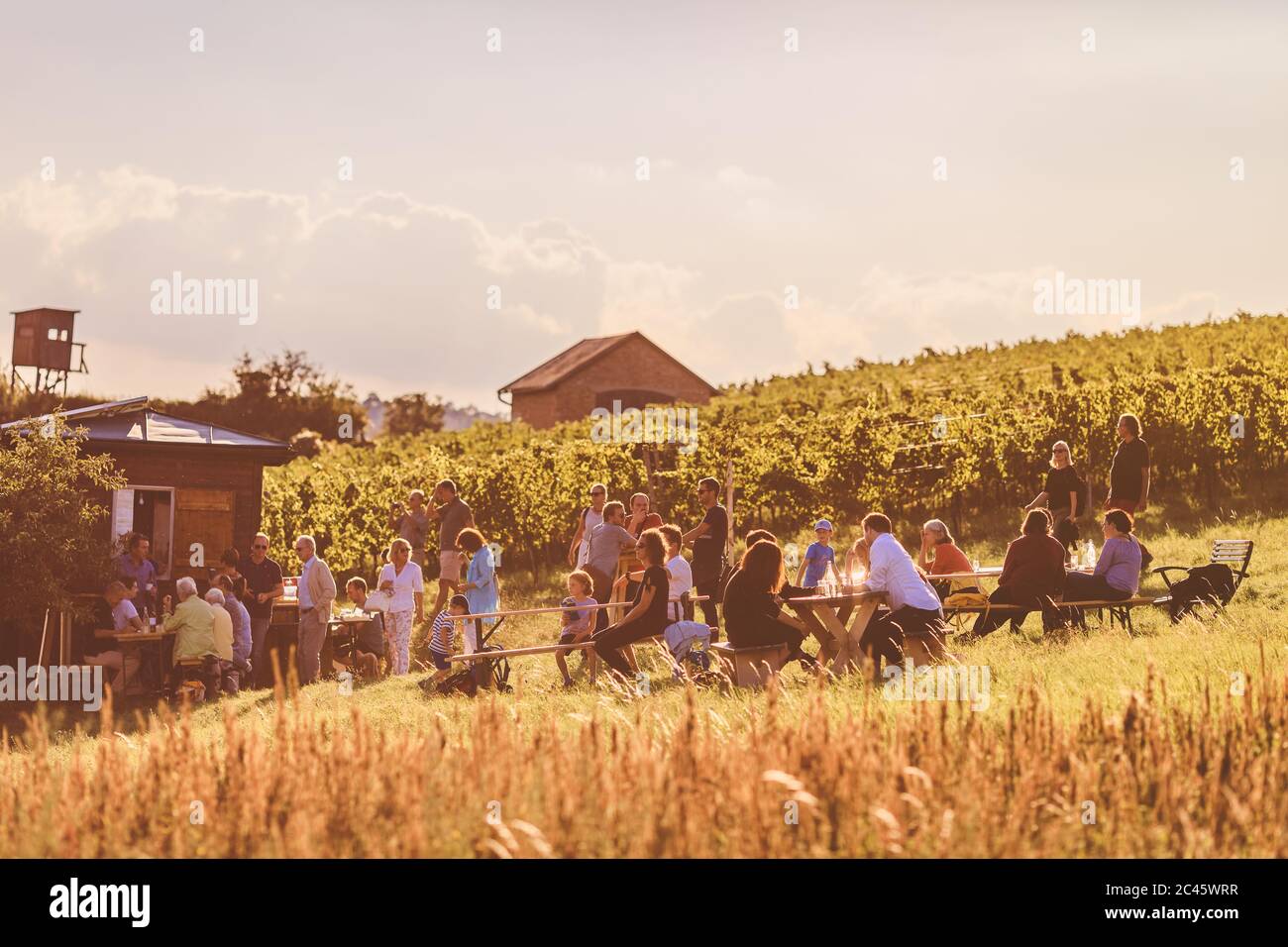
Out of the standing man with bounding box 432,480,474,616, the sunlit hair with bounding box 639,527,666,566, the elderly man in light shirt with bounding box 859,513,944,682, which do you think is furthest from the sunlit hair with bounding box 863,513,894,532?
the standing man with bounding box 432,480,474,616

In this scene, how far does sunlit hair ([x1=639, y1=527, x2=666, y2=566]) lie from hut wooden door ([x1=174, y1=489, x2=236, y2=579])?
10554 mm

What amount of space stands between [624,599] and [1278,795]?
9.57 meters

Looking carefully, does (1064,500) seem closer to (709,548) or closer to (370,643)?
(709,548)

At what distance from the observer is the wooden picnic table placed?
1224 centimetres

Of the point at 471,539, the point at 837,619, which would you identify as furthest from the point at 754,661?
the point at 471,539

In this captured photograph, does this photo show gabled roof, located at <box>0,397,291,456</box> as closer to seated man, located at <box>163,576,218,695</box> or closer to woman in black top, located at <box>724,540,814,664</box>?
seated man, located at <box>163,576,218,695</box>

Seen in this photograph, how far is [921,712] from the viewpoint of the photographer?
271 inches

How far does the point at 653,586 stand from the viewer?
508 inches

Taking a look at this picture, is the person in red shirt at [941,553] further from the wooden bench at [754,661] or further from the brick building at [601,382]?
the brick building at [601,382]

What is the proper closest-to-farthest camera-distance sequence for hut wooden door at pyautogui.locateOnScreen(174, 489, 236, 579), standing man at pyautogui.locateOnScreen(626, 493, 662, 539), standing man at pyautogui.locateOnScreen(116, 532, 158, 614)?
standing man at pyautogui.locateOnScreen(626, 493, 662, 539)
standing man at pyautogui.locateOnScreen(116, 532, 158, 614)
hut wooden door at pyautogui.locateOnScreen(174, 489, 236, 579)

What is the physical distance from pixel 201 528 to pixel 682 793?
1671cm
